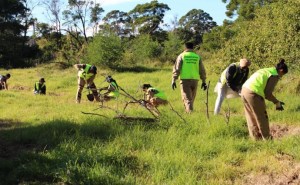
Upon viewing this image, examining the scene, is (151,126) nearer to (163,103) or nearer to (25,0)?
(163,103)

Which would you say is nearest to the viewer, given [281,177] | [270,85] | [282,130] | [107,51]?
[281,177]

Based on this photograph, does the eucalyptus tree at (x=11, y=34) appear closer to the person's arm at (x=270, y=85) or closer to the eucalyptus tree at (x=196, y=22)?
the eucalyptus tree at (x=196, y=22)

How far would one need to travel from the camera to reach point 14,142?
7.36 metres

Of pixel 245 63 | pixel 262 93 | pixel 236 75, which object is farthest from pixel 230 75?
pixel 262 93

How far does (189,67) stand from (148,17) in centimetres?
4829

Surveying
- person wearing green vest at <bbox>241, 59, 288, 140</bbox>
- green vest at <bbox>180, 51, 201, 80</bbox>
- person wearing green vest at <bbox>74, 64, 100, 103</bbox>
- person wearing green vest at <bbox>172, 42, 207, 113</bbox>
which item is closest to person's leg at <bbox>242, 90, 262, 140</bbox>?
person wearing green vest at <bbox>241, 59, 288, 140</bbox>

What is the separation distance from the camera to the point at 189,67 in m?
9.60

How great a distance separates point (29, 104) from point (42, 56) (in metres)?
31.6

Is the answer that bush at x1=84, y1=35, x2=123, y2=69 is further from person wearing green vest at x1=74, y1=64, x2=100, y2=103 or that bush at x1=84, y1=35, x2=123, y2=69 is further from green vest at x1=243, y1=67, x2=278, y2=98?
green vest at x1=243, y1=67, x2=278, y2=98

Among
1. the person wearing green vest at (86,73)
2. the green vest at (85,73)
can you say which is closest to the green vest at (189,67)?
the person wearing green vest at (86,73)

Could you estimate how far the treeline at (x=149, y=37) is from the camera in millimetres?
13305

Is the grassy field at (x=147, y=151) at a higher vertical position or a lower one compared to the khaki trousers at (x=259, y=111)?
lower

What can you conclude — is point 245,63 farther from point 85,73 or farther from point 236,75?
point 85,73

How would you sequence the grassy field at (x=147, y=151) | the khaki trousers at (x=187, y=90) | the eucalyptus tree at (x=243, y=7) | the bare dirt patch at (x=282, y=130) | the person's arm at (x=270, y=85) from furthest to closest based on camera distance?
the eucalyptus tree at (x=243, y=7)
the khaki trousers at (x=187, y=90)
the bare dirt patch at (x=282, y=130)
the person's arm at (x=270, y=85)
the grassy field at (x=147, y=151)
